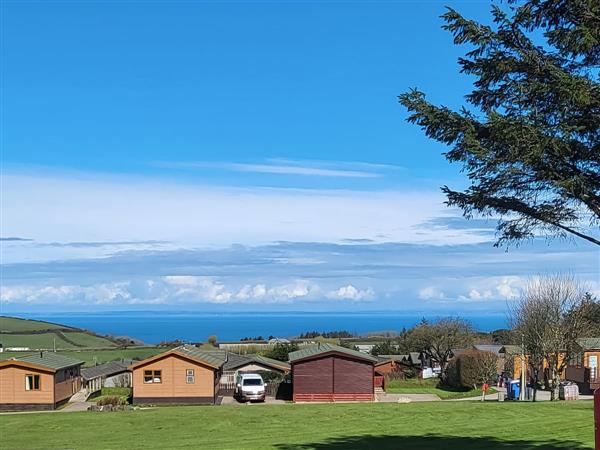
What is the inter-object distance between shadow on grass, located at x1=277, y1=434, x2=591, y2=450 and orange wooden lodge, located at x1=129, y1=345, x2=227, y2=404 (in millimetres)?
26648

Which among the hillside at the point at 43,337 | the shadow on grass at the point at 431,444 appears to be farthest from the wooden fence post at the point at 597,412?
the hillside at the point at 43,337

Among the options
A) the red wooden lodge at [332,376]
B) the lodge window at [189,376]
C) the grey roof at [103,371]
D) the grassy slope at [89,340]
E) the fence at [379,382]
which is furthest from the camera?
the grassy slope at [89,340]

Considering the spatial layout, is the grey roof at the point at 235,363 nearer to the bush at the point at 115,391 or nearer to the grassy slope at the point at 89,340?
the bush at the point at 115,391

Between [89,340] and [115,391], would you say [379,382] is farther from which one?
[89,340]

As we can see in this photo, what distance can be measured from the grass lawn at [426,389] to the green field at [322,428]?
1982 cm

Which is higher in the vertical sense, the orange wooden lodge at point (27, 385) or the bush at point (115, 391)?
the orange wooden lodge at point (27, 385)

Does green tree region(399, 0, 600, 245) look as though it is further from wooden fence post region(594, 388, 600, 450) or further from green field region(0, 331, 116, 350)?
green field region(0, 331, 116, 350)

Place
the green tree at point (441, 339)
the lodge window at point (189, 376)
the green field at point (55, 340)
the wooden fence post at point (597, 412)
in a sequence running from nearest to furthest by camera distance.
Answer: the wooden fence post at point (597, 412), the lodge window at point (189, 376), the green tree at point (441, 339), the green field at point (55, 340)

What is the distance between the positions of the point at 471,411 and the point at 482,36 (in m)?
24.3

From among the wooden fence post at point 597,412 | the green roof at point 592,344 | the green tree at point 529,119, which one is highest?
the green tree at point 529,119

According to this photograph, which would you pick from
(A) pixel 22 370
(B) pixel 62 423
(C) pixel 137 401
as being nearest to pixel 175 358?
(C) pixel 137 401

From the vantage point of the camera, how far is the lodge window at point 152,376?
48.9 metres

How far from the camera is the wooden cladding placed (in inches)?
2010

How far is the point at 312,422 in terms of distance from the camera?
3039cm
